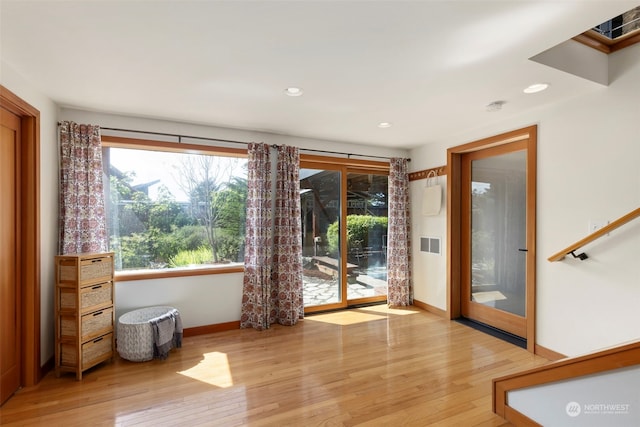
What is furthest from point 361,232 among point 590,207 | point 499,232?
point 590,207

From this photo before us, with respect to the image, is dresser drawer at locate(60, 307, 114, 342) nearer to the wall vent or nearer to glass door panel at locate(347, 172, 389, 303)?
glass door panel at locate(347, 172, 389, 303)

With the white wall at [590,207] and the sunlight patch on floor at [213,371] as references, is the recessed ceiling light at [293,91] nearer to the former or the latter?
the white wall at [590,207]

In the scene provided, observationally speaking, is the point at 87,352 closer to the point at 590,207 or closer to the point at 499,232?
the point at 499,232

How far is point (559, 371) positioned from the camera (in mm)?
1715

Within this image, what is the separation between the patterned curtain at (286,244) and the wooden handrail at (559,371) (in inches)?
93.1

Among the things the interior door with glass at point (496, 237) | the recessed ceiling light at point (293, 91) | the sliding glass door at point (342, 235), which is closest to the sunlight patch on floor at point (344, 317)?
the sliding glass door at point (342, 235)

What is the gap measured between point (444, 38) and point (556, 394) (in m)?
2.19

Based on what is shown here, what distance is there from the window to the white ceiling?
22.0 inches

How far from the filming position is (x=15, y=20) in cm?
165

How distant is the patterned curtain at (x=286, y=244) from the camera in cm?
383

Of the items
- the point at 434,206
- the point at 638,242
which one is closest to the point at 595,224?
the point at 638,242

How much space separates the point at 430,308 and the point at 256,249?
2.65 meters

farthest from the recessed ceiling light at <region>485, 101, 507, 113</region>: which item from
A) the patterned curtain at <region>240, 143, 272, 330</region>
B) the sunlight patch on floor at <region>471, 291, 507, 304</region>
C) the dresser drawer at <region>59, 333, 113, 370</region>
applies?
the dresser drawer at <region>59, 333, 113, 370</region>

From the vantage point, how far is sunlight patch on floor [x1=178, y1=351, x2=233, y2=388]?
250 cm
